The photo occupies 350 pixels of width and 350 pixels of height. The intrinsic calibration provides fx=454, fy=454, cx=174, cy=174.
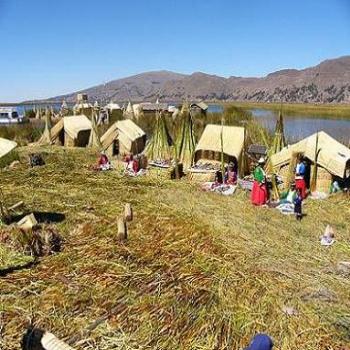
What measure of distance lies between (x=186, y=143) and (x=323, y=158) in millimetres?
4251

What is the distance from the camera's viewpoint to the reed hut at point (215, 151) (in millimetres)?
11898

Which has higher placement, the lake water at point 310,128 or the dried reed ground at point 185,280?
the dried reed ground at point 185,280

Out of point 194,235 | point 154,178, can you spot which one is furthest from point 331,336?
point 154,178

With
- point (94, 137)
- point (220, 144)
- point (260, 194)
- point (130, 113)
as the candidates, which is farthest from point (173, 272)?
point (130, 113)

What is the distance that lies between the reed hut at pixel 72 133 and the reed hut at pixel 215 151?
6522 millimetres

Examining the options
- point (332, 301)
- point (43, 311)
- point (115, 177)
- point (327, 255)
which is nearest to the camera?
point (43, 311)

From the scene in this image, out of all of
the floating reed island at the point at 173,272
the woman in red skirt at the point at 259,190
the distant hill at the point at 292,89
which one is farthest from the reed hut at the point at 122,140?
the distant hill at the point at 292,89

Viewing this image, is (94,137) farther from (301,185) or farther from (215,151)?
(301,185)

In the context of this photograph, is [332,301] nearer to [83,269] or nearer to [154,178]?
[83,269]

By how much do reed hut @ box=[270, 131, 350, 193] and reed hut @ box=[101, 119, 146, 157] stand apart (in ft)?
19.8

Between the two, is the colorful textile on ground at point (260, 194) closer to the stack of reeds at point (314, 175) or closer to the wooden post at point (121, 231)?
the stack of reeds at point (314, 175)

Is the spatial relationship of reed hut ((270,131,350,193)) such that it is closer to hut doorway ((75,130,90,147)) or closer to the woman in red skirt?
the woman in red skirt

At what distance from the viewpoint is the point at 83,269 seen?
6.17 meters

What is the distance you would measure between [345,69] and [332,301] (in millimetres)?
173115
